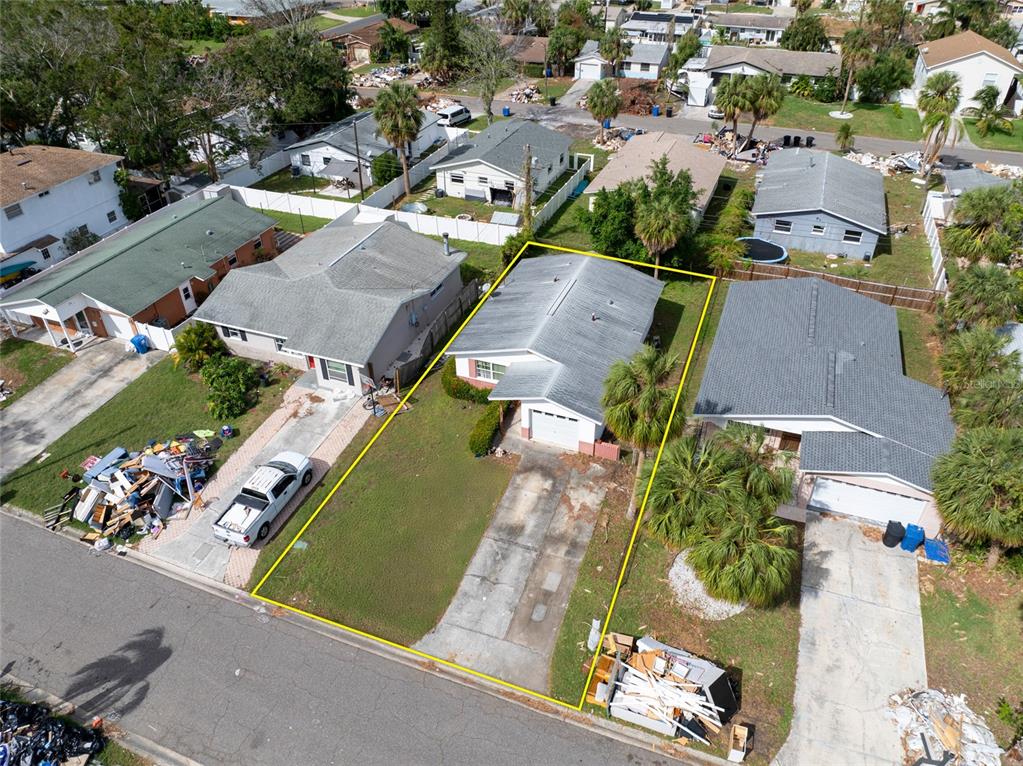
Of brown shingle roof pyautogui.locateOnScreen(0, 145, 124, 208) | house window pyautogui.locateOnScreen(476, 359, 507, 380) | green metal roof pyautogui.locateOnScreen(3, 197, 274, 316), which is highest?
brown shingle roof pyautogui.locateOnScreen(0, 145, 124, 208)

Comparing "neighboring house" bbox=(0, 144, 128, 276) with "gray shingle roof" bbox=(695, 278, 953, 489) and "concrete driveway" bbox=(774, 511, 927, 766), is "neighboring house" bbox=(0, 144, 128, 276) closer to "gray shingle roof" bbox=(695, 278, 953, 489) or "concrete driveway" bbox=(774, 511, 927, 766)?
"gray shingle roof" bbox=(695, 278, 953, 489)

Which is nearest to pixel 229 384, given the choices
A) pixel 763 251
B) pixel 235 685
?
pixel 235 685

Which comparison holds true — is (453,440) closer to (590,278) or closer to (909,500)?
(590,278)

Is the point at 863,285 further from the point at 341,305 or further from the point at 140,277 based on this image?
the point at 140,277

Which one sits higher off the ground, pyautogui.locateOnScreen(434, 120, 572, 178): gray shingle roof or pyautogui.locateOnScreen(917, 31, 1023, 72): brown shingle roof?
pyautogui.locateOnScreen(917, 31, 1023, 72): brown shingle roof

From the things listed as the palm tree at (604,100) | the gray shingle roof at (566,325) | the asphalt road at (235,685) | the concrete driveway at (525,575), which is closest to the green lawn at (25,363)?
the asphalt road at (235,685)

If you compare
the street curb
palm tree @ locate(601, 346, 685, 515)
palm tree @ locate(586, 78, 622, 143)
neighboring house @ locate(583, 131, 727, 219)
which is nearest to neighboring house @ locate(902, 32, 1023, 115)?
neighboring house @ locate(583, 131, 727, 219)
